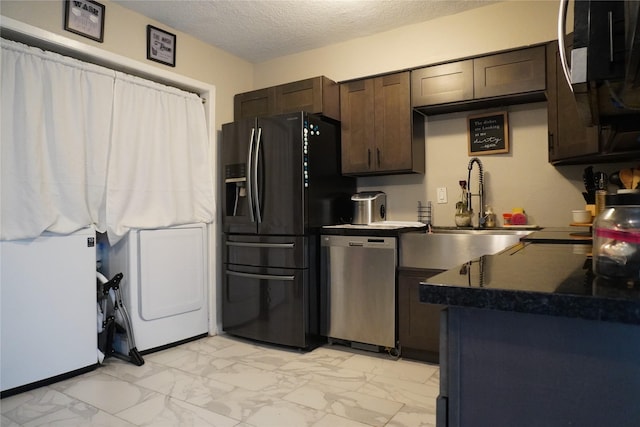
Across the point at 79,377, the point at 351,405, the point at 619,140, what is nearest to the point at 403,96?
the point at 619,140

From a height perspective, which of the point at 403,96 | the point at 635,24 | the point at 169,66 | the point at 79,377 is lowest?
the point at 79,377

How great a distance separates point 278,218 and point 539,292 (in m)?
2.53

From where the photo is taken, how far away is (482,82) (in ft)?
9.14

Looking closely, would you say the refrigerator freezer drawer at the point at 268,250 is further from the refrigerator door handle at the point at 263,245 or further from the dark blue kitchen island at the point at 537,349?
the dark blue kitchen island at the point at 537,349

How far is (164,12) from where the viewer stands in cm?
295

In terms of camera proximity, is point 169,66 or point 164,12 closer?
point 164,12

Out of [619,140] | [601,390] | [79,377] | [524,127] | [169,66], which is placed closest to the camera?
[601,390]

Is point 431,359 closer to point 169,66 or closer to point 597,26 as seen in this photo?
point 597,26

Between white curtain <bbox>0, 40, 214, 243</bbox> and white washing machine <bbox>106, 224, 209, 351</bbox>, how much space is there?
139mm

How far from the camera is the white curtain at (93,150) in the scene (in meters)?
2.32

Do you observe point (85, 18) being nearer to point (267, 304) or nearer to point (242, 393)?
point (267, 304)

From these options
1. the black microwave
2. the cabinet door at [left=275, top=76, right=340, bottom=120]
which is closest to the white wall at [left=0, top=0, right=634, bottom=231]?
the cabinet door at [left=275, top=76, right=340, bottom=120]

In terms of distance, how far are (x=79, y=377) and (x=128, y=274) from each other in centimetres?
71

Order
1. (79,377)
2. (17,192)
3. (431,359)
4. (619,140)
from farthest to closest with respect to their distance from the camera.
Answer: (431,359) → (79,377) → (17,192) → (619,140)
